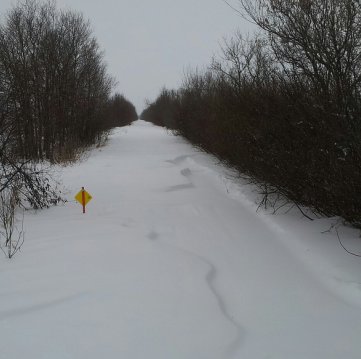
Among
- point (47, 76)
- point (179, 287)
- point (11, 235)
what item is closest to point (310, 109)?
point (179, 287)

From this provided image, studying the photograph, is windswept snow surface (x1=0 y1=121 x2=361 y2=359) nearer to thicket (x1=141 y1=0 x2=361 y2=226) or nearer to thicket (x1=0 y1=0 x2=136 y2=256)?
thicket (x1=141 y1=0 x2=361 y2=226)

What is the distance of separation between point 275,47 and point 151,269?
15.7ft

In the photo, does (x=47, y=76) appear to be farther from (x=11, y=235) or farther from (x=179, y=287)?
(x=179, y=287)

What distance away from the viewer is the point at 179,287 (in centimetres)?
362

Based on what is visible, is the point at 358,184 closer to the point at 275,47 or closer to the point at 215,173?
the point at 275,47

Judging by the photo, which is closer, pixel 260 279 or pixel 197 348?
pixel 197 348

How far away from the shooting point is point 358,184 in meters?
4.30

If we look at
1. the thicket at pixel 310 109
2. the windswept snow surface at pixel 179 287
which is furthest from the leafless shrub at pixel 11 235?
the thicket at pixel 310 109

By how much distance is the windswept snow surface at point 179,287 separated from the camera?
272 centimetres

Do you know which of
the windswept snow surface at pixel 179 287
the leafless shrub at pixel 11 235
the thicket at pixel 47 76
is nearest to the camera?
the windswept snow surface at pixel 179 287

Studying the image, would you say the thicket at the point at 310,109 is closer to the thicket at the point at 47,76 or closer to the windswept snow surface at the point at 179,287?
the windswept snow surface at the point at 179,287

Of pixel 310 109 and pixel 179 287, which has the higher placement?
pixel 310 109

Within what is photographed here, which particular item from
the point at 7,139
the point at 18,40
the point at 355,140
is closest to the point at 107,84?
the point at 18,40

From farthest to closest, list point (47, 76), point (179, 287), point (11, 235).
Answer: point (47, 76) < point (11, 235) < point (179, 287)
